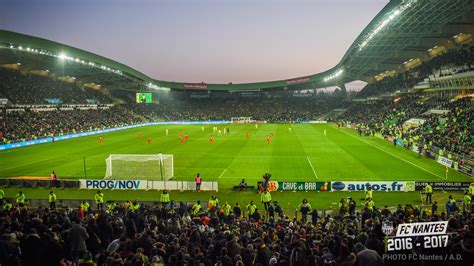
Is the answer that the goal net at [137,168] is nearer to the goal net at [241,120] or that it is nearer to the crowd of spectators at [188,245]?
the crowd of spectators at [188,245]

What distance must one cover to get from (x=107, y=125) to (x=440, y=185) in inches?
2610

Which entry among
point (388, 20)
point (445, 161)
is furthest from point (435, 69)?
point (445, 161)

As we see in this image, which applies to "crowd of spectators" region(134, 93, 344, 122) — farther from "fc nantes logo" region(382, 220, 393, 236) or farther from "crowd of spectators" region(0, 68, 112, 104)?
"fc nantes logo" region(382, 220, 393, 236)

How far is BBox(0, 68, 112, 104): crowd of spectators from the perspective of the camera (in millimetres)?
63188

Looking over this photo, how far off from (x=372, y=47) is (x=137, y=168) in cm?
4640

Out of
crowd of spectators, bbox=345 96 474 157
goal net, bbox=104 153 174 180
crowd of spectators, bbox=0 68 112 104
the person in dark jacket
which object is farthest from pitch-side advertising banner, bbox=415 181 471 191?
crowd of spectators, bbox=0 68 112 104

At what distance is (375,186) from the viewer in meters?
24.6

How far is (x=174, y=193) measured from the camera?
2505 centimetres

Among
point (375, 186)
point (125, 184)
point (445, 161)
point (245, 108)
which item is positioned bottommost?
point (375, 186)

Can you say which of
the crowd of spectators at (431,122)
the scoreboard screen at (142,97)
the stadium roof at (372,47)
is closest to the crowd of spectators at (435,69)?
the stadium roof at (372,47)

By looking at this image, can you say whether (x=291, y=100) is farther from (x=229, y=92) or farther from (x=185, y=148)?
(x=185, y=148)

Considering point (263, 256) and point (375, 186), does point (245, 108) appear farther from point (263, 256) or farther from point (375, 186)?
point (263, 256)

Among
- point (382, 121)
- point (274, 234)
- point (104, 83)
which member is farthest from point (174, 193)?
point (104, 83)

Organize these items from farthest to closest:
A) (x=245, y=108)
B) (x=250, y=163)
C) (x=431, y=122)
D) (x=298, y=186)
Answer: (x=245, y=108) < (x=431, y=122) < (x=250, y=163) < (x=298, y=186)
